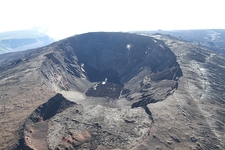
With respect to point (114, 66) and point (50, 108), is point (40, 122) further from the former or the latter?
point (114, 66)

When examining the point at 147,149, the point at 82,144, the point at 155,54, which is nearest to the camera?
the point at 147,149

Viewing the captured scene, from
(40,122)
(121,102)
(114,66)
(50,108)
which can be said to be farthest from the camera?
(114,66)

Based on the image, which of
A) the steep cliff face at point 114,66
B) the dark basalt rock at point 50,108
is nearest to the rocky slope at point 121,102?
the dark basalt rock at point 50,108

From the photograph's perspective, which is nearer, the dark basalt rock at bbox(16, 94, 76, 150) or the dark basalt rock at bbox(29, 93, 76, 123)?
the dark basalt rock at bbox(16, 94, 76, 150)

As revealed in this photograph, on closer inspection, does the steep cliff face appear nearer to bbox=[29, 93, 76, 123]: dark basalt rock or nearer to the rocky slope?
the rocky slope

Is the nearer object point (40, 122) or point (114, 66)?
point (40, 122)

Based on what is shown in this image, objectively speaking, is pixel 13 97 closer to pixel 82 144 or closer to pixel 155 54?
pixel 82 144

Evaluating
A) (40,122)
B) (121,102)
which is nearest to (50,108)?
(40,122)

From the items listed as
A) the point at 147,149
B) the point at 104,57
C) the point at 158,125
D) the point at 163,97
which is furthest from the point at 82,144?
the point at 104,57

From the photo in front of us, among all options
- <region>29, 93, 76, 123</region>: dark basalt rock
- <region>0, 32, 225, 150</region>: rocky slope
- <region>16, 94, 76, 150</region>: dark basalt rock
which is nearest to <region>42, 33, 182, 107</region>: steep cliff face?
<region>0, 32, 225, 150</region>: rocky slope
